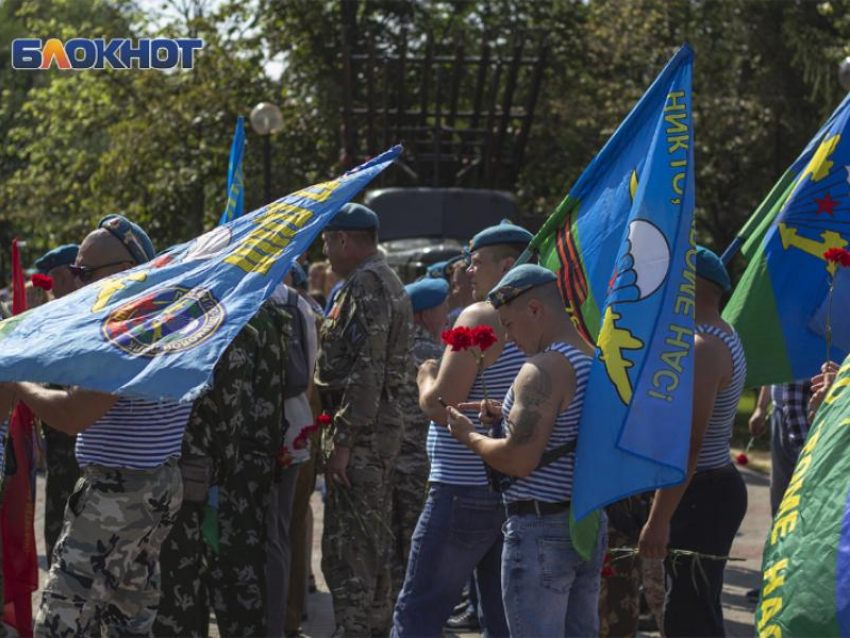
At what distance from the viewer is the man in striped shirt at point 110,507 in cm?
512

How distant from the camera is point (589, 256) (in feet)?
17.7

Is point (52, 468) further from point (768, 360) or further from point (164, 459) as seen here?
point (768, 360)

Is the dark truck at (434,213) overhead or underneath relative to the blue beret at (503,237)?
underneath

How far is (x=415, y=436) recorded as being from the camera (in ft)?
24.7

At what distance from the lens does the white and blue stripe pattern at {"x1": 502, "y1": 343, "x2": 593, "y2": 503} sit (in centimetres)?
475

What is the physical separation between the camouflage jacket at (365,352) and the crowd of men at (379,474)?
Result: 0.03ft

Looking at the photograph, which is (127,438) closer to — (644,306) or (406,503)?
(644,306)

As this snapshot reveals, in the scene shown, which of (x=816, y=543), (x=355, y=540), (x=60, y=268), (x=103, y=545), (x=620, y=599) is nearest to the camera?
(x=816, y=543)

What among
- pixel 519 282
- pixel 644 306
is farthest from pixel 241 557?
pixel 644 306

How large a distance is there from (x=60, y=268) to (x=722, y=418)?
339 centimetres

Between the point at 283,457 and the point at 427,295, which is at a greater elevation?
the point at 427,295

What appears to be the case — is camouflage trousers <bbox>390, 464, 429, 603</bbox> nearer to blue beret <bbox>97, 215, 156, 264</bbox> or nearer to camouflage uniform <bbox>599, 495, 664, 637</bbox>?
camouflage uniform <bbox>599, 495, 664, 637</bbox>

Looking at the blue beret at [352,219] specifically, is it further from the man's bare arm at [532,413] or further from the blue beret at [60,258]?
the man's bare arm at [532,413]

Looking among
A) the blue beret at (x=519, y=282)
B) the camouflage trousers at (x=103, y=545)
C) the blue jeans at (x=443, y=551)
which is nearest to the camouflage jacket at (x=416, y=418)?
the blue jeans at (x=443, y=551)
